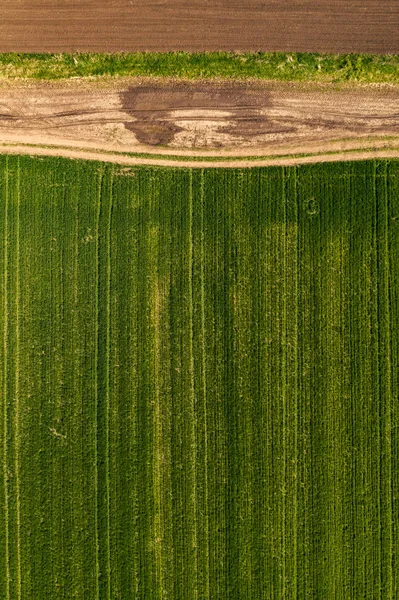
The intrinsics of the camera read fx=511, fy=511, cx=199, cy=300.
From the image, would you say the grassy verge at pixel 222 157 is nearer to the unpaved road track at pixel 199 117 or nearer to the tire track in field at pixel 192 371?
the unpaved road track at pixel 199 117

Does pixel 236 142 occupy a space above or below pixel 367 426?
above

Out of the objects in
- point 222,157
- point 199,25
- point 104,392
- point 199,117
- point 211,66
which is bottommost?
point 104,392

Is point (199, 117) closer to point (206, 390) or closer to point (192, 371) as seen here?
point (192, 371)

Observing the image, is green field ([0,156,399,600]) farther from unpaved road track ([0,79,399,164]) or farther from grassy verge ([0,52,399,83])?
grassy verge ([0,52,399,83])

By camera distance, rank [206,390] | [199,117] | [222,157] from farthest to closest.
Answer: [199,117] → [222,157] → [206,390]

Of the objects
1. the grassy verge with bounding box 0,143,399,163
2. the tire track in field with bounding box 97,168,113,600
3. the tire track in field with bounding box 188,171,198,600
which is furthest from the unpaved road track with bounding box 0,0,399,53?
the tire track in field with bounding box 97,168,113,600

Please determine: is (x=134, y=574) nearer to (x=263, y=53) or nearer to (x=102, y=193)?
(x=102, y=193)

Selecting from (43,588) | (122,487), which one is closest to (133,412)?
(122,487)

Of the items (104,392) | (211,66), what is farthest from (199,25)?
(104,392)

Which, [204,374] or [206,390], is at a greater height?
[204,374]
